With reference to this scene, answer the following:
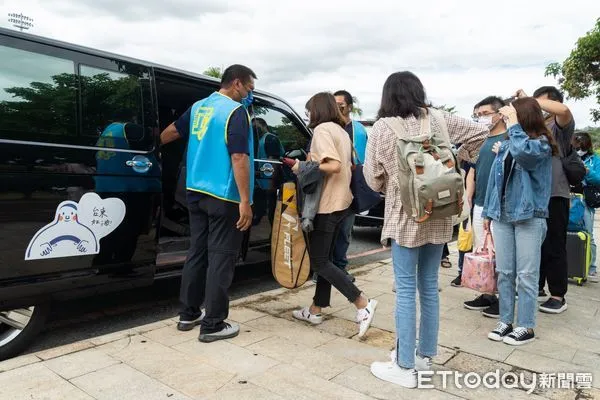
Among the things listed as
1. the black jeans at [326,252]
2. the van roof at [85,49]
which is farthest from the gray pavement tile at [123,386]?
the van roof at [85,49]

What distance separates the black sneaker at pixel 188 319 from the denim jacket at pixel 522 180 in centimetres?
223

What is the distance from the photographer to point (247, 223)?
317 centimetres

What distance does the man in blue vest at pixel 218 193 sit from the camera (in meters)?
3.10

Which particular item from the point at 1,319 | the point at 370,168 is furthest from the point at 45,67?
the point at 370,168

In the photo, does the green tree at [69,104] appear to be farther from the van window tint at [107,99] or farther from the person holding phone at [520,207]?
the person holding phone at [520,207]

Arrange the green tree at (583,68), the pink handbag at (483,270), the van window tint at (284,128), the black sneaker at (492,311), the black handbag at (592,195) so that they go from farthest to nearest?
the green tree at (583,68), the black handbag at (592,195), the van window tint at (284,128), the black sneaker at (492,311), the pink handbag at (483,270)

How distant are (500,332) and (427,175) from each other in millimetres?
1639

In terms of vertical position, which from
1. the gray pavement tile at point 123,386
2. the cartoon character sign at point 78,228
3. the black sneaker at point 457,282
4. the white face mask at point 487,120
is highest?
the white face mask at point 487,120

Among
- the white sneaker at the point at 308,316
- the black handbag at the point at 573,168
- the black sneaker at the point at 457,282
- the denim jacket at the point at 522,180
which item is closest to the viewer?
the denim jacket at the point at 522,180

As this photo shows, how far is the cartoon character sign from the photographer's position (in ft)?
9.31

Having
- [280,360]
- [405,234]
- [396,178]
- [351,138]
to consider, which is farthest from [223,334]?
[351,138]

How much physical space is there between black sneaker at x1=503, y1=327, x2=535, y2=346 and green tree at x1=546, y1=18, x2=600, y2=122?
1378 centimetres

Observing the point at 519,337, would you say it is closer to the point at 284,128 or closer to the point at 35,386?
the point at 284,128

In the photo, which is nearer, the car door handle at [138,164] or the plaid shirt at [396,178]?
the plaid shirt at [396,178]
